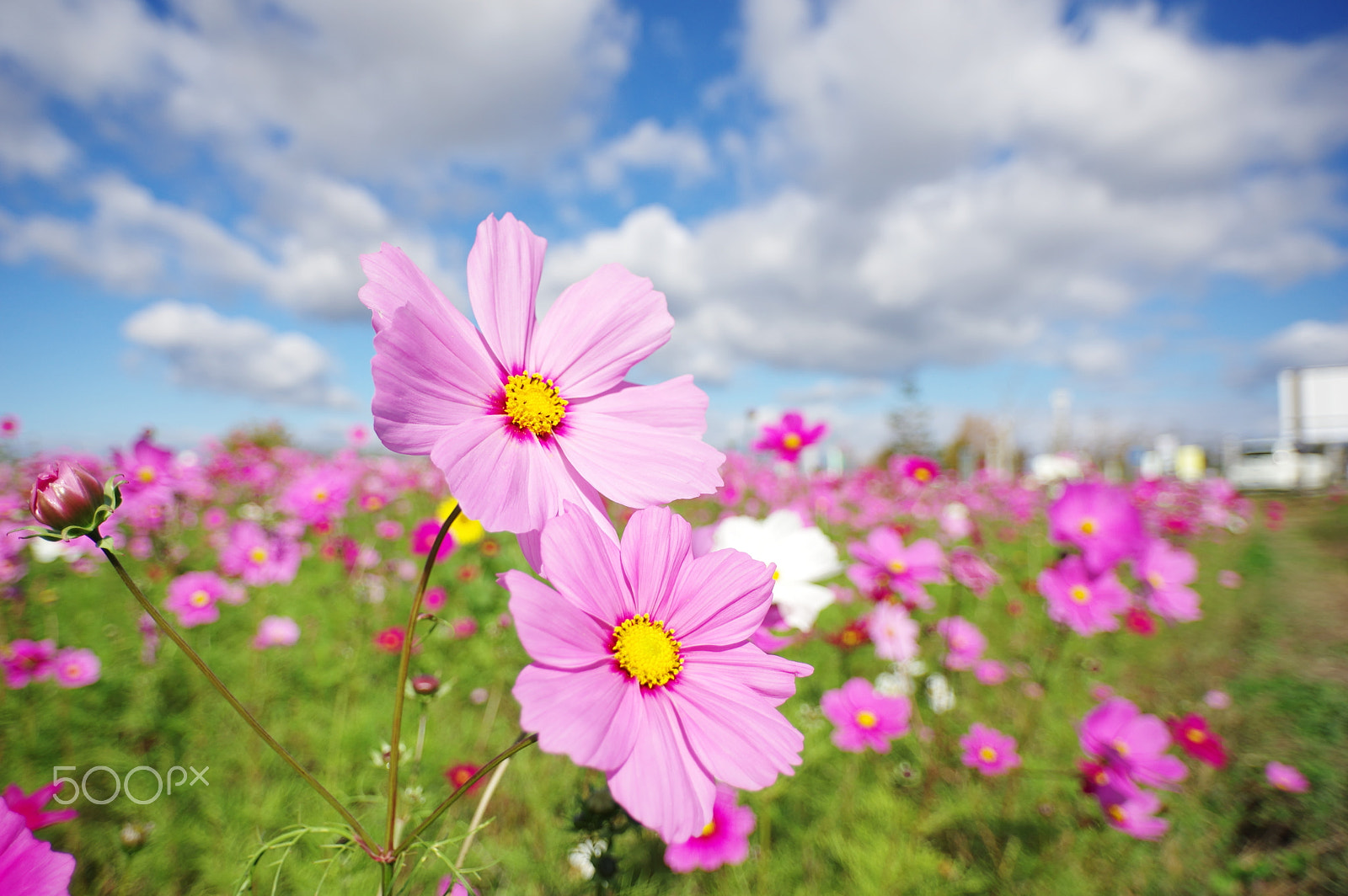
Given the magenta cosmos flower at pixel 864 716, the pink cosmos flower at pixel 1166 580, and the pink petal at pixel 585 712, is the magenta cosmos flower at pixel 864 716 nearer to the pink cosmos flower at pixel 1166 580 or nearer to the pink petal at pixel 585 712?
the pink cosmos flower at pixel 1166 580

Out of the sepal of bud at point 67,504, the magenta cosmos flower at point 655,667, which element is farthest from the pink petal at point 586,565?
the sepal of bud at point 67,504

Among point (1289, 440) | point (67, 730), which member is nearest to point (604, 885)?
point (67, 730)

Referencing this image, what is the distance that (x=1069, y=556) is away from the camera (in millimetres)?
1377

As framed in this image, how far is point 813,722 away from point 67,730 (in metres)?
2.51

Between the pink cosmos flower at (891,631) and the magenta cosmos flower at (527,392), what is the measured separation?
1568mm

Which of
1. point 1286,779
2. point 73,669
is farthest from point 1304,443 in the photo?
point 73,669

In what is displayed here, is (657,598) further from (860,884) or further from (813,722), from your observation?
(813,722)

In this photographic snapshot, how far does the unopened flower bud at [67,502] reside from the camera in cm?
41

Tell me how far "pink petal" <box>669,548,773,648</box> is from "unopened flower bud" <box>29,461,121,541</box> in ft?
1.42

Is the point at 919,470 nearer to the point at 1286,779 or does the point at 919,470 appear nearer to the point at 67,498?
the point at 1286,779

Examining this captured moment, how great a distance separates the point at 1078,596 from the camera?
1.44 meters

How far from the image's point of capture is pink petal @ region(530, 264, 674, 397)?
51 cm

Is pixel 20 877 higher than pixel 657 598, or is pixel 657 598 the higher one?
pixel 657 598

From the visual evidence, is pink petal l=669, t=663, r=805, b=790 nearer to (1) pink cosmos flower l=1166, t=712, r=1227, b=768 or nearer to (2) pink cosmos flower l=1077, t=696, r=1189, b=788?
(2) pink cosmos flower l=1077, t=696, r=1189, b=788
